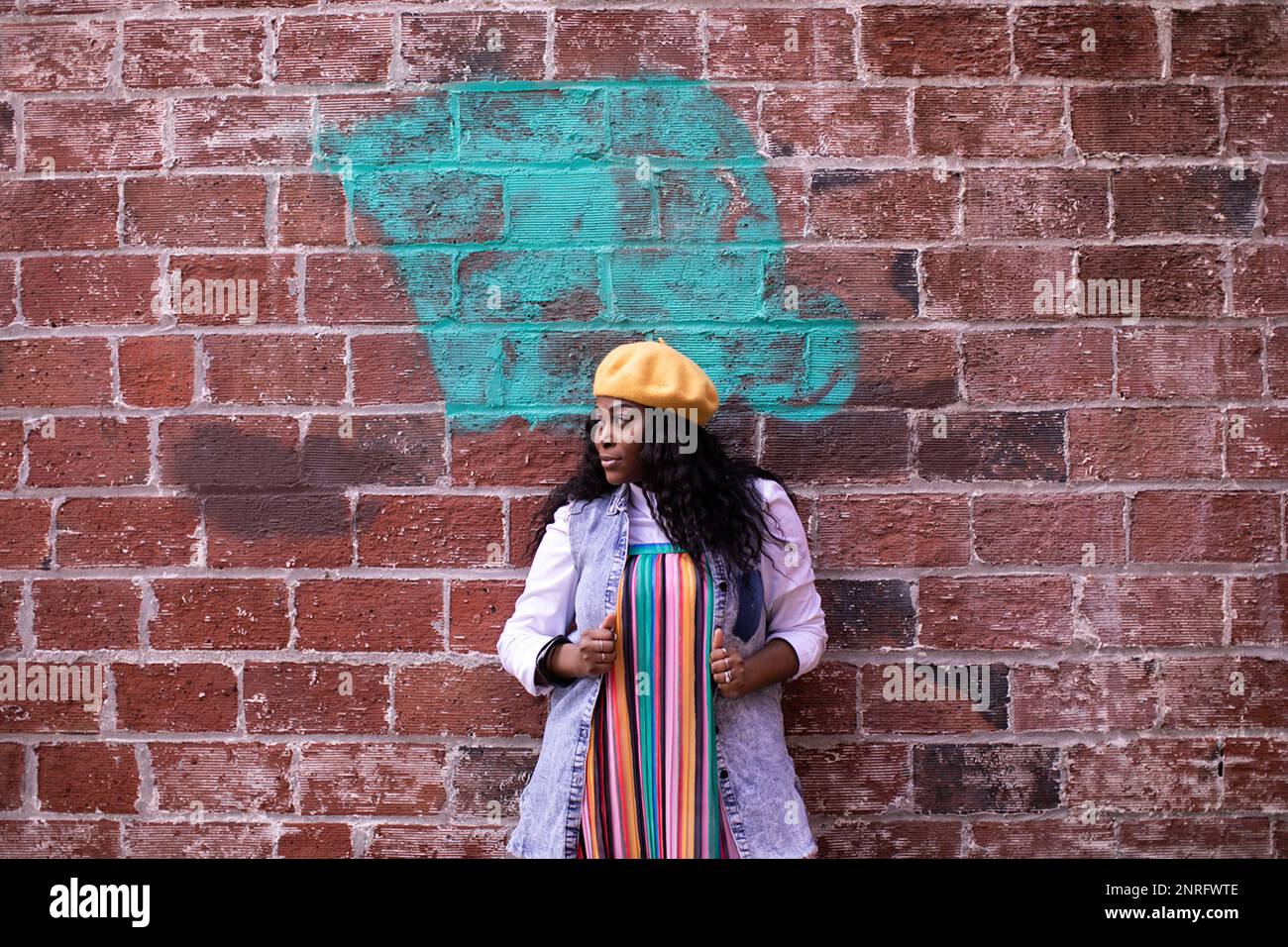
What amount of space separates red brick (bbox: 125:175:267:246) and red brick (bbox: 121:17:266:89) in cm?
26

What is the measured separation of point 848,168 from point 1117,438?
983 millimetres

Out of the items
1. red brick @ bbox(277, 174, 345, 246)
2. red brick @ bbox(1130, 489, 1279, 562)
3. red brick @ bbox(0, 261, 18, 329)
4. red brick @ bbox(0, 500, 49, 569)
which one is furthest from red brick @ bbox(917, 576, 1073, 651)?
red brick @ bbox(0, 261, 18, 329)

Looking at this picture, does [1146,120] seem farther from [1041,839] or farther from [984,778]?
[1041,839]

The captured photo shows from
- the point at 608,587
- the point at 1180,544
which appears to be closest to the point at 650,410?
the point at 608,587

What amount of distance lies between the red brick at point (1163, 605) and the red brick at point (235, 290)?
2226 millimetres

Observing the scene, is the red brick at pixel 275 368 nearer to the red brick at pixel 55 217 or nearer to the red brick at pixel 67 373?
the red brick at pixel 67 373

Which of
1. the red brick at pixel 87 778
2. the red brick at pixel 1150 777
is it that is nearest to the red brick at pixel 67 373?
the red brick at pixel 87 778

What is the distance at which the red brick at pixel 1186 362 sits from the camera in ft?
8.87

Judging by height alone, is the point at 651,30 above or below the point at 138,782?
above

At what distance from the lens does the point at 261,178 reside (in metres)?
2.76

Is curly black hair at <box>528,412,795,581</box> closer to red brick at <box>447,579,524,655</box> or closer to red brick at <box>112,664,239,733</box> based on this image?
red brick at <box>447,579,524,655</box>

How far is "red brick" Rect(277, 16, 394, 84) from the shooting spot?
2742 mm

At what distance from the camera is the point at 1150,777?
2.72 metres
